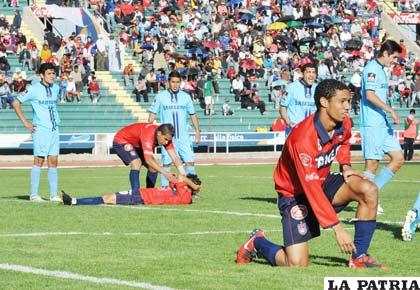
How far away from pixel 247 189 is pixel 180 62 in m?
25.3

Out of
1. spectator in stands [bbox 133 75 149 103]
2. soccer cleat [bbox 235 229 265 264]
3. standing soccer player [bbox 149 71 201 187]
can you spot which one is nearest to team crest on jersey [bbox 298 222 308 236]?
soccer cleat [bbox 235 229 265 264]

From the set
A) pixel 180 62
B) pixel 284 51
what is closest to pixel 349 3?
pixel 284 51

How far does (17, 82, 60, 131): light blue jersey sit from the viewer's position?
19.0 m

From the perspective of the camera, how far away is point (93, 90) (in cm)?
4441

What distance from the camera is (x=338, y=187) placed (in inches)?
422

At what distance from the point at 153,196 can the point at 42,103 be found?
7.97 feet

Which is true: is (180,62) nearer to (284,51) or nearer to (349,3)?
(284,51)

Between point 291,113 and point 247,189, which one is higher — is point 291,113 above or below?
above

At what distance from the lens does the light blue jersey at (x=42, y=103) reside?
18953 millimetres

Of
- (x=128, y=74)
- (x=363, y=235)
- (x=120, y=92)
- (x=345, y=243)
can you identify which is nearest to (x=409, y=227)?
(x=363, y=235)

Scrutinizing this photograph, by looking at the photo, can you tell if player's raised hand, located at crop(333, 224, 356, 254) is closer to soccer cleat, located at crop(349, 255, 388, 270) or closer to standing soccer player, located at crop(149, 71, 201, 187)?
soccer cleat, located at crop(349, 255, 388, 270)

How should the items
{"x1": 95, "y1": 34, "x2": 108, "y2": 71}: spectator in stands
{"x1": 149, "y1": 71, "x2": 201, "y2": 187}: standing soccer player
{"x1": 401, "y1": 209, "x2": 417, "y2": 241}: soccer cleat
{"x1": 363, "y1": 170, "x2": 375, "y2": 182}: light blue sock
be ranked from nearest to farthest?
1. {"x1": 401, "y1": 209, "x2": 417, "y2": 241}: soccer cleat
2. {"x1": 363, "y1": 170, "x2": 375, "y2": 182}: light blue sock
3. {"x1": 149, "y1": 71, "x2": 201, "y2": 187}: standing soccer player
4. {"x1": 95, "y1": 34, "x2": 108, "y2": 71}: spectator in stands

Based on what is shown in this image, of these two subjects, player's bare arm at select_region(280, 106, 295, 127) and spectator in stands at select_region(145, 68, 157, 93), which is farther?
spectator in stands at select_region(145, 68, 157, 93)

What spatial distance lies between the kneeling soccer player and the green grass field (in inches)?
8.3
